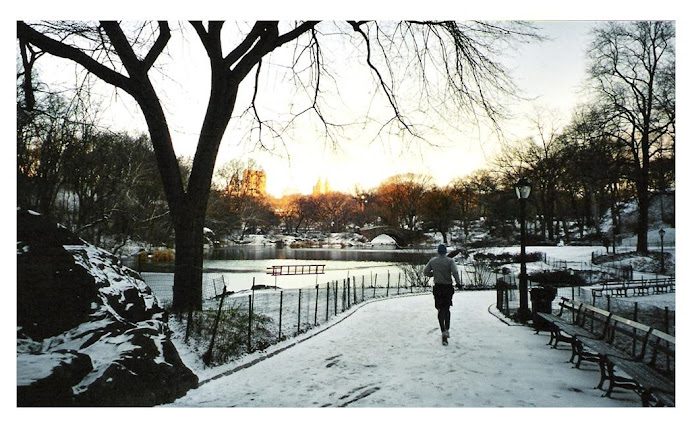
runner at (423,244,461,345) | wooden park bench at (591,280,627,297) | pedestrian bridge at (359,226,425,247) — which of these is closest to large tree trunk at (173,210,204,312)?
runner at (423,244,461,345)

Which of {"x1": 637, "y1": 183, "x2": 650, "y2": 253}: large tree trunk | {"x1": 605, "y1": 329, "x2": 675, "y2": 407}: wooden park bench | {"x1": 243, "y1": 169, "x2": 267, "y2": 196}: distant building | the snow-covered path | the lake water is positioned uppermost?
{"x1": 243, "y1": 169, "x2": 267, "y2": 196}: distant building

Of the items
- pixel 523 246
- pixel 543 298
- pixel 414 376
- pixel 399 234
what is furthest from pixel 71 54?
pixel 399 234

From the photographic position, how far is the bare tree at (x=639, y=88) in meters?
5.32

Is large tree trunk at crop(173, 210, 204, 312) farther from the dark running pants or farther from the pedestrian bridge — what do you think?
the pedestrian bridge

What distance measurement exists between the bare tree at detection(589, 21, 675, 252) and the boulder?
6174 millimetres

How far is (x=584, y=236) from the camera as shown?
10.7 m

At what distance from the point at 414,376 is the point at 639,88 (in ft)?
16.1

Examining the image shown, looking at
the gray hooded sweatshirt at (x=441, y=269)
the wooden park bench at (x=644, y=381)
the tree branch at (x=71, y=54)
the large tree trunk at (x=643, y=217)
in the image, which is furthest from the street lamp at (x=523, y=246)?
the tree branch at (x=71, y=54)

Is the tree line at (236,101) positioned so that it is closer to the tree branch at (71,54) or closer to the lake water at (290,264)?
the tree branch at (71,54)

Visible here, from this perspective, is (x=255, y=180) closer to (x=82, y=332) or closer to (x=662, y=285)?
(x=82, y=332)

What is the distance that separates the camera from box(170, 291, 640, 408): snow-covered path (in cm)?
393

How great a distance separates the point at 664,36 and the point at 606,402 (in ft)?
14.3
